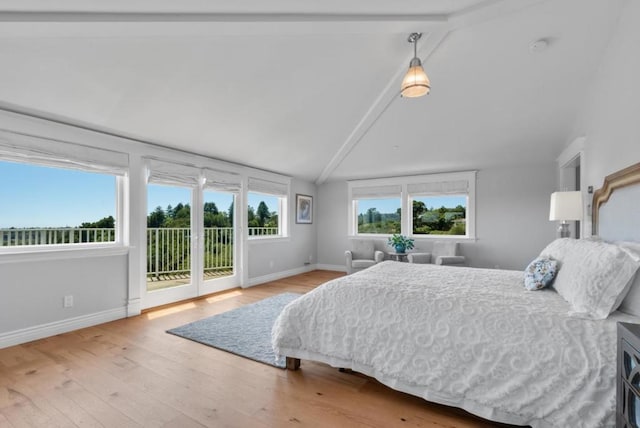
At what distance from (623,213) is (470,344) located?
1.74 m

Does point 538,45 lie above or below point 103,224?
above

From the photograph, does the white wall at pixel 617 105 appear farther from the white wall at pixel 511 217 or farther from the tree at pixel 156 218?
the tree at pixel 156 218

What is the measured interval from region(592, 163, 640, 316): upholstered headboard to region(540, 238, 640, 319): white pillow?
0.22ft

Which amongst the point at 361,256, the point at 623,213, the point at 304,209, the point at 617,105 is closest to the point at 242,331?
the point at 361,256

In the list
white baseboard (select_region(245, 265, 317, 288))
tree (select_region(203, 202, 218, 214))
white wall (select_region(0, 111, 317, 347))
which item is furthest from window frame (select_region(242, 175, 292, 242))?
white wall (select_region(0, 111, 317, 347))

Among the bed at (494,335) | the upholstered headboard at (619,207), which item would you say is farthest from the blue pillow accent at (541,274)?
the upholstered headboard at (619,207)

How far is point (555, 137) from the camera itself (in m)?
4.25

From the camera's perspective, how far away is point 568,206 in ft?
10.2

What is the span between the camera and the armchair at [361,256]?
5.49 metres

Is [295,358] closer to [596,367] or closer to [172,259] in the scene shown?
[596,367]

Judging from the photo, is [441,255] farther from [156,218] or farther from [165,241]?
[156,218]

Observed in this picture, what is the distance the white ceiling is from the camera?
7.04ft

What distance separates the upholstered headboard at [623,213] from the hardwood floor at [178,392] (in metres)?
1.06

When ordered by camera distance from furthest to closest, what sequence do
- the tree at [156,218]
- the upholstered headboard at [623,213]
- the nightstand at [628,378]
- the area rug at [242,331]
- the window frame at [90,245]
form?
the tree at [156,218], the window frame at [90,245], the area rug at [242,331], the upholstered headboard at [623,213], the nightstand at [628,378]
